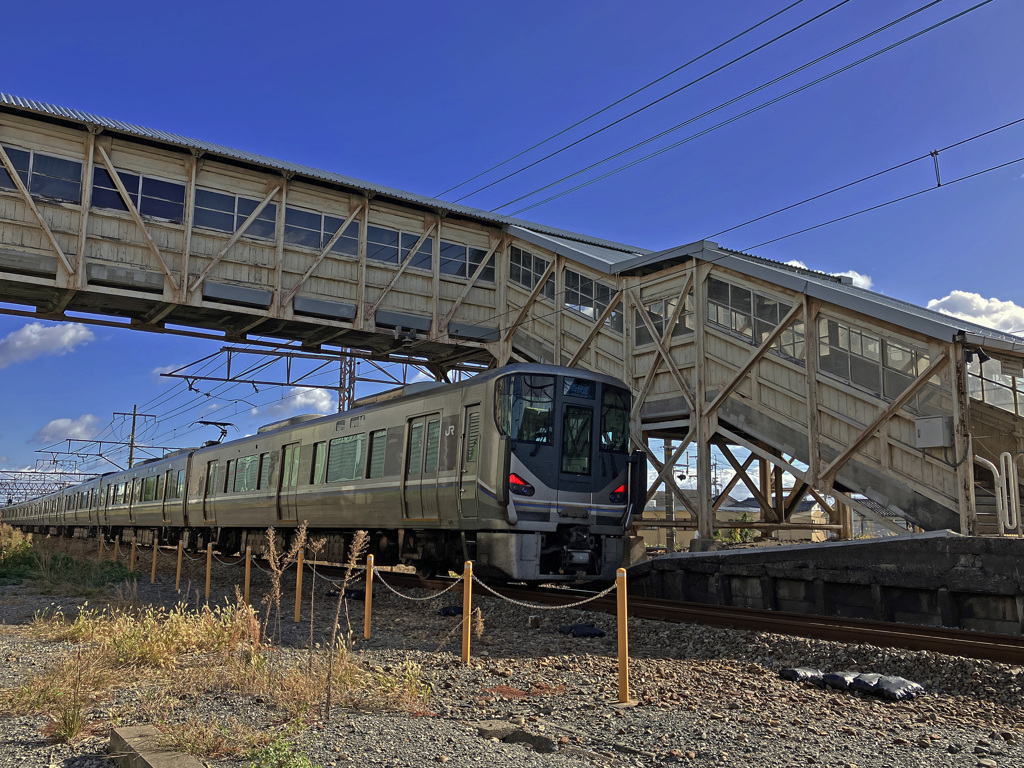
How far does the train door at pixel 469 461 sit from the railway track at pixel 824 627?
1.56m

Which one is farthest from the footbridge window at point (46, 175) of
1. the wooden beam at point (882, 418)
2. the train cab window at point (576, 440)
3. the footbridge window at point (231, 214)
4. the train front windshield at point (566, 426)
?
the wooden beam at point (882, 418)

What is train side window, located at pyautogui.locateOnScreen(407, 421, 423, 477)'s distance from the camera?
518 inches

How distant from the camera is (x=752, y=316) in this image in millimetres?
15852

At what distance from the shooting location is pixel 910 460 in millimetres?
12859

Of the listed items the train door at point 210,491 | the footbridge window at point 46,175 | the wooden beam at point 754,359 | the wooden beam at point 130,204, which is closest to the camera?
the wooden beam at point 754,359

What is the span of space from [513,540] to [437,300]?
1154 cm

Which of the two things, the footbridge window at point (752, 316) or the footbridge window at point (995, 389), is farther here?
the footbridge window at point (752, 316)

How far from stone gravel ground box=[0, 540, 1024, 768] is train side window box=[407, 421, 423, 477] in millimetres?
4303

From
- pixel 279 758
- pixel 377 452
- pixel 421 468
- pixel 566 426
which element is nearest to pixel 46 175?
pixel 377 452

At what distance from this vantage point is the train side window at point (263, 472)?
1859 cm

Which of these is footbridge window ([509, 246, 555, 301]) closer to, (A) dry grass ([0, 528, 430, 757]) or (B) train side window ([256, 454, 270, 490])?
(B) train side window ([256, 454, 270, 490])

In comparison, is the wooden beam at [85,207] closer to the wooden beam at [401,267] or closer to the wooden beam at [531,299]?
the wooden beam at [401,267]

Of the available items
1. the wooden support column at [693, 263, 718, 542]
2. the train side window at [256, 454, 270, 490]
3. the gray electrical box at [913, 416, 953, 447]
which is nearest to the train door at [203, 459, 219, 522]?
the train side window at [256, 454, 270, 490]

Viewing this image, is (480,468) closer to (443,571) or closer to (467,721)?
(443,571)
